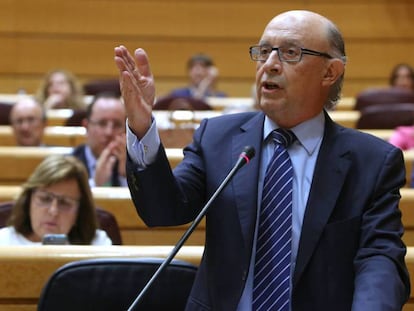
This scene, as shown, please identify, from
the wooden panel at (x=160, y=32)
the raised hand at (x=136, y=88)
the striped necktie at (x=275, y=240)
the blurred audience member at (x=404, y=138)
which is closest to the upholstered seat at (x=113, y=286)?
the striped necktie at (x=275, y=240)

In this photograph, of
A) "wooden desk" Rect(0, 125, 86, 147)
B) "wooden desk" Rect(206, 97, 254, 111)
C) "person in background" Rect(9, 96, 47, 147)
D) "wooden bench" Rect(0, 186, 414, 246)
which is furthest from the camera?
"wooden desk" Rect(206, 97, 254, 111)

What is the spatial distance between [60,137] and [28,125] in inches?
8.1

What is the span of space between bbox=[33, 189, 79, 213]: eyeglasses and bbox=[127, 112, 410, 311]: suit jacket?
1246 millimetres

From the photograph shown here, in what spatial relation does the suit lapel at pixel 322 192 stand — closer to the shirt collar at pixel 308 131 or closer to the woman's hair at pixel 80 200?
the shirt collar at pixel 308 131

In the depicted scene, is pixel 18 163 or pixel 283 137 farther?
pixel 18 163

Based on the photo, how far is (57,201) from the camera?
3074 mm

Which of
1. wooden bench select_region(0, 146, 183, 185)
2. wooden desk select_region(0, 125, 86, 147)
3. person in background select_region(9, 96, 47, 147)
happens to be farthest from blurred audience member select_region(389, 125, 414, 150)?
person in background select_region(9, 96, 47, 147)

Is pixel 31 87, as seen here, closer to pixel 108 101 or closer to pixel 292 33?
pixel 108 101

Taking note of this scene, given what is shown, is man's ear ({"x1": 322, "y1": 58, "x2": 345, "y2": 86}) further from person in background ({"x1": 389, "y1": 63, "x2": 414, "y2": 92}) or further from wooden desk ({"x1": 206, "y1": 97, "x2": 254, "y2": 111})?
person in background ({"x1": 389, "y1": 63, "x2": 414, "y2": 92})

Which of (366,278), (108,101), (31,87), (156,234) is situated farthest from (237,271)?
(31,87)

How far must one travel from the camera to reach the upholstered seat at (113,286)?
207cm

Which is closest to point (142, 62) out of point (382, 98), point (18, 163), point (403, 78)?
point (18, 163)

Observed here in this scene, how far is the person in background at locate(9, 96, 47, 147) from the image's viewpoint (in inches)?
191

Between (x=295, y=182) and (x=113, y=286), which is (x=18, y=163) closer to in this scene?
(x=113, y=286)
